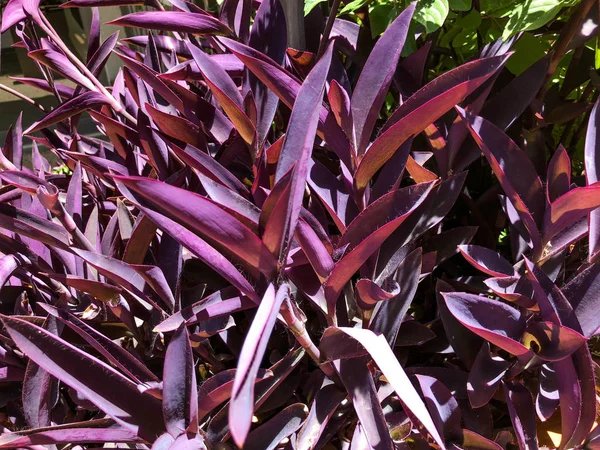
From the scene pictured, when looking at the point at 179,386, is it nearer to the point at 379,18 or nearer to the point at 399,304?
the point at 399,304

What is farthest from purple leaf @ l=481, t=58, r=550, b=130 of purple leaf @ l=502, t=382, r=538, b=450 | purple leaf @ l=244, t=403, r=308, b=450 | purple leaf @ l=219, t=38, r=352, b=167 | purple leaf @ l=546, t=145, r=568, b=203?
purple leaf @ l=244, t=403, r=308, b=450

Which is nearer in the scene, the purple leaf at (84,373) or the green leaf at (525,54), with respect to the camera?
the purple leaf at (84,373)

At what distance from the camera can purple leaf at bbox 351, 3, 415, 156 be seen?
1.89 feet

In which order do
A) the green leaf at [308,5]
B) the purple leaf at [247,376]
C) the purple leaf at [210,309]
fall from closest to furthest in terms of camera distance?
the purple leaf at [247,376] → the purple leaf at [210,309] → the green leaf at [308,5]

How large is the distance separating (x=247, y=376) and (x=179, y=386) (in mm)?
170

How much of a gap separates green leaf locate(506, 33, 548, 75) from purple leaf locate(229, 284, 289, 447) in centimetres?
67

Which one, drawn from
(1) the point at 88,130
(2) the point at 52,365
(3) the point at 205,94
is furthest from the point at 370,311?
(1) the point at 88,130

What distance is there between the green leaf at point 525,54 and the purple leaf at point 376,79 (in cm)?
35

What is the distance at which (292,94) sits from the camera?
1.97 feet

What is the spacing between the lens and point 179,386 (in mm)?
464

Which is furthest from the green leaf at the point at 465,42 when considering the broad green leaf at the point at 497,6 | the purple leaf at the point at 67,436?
the purple leaf at the point at 67,436

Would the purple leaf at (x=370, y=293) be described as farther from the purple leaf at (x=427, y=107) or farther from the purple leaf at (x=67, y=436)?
the purple leaf at (x=67, y=436)

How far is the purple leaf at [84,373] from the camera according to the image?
17.5 inches

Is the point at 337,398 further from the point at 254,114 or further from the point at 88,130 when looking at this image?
the point at 88,130
